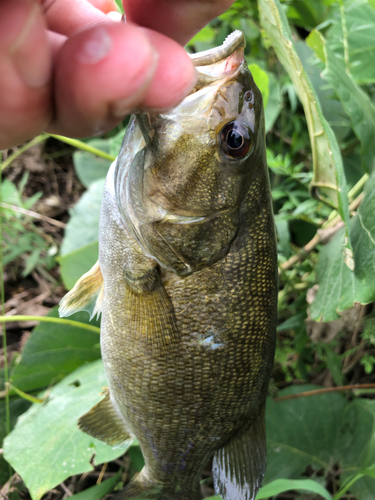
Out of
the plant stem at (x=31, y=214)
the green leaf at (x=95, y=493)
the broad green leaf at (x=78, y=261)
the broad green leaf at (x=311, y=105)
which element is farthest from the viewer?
the plant stem at (x=31, y=214)

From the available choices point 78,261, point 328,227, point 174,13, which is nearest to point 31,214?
point 78,261

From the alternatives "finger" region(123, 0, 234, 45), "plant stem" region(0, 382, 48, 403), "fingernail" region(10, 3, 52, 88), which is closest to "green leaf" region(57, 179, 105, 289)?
"plant stem" region(0, 382, 48, 403)

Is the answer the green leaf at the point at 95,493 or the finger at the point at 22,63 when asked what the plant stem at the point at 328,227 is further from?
the finger at the point at 22,63

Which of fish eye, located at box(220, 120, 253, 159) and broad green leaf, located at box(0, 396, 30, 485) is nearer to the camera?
fish eye, located at box(220, 120, 253, 159)

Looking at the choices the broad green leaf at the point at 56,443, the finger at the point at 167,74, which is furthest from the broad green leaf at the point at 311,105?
the broad green leaf at the point at 56,443

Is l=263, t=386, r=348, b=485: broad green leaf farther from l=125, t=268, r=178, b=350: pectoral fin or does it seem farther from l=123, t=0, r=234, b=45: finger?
l=123, t=0, r=234, b=45: finger
